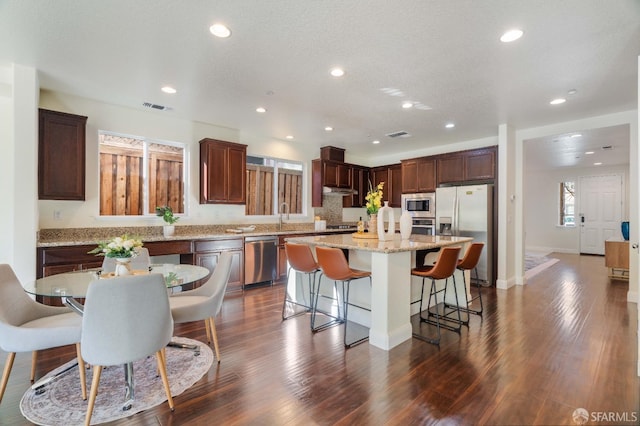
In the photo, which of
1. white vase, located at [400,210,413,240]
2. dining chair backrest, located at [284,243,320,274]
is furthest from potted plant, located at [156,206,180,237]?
white vase, located at [400,210,413,240]

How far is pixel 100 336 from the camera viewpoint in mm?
1679

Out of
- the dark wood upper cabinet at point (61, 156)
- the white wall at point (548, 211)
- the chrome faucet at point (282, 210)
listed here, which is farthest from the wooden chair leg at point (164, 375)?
the white wall at point (548, 211)

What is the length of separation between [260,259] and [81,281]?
287cm

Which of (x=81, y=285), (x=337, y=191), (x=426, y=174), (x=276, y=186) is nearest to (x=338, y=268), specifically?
(x=81, y=285)

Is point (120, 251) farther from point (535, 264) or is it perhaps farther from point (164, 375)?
point (535, 264)

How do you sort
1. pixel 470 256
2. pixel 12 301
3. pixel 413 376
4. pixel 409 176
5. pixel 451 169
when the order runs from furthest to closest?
pixel 409 176 < pixel 451 169 < pixel 470 256 < pixel 413 376 < pixel 12 301

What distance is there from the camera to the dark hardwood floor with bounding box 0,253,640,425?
6.07 feet

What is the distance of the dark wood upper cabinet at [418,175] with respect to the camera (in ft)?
19.8

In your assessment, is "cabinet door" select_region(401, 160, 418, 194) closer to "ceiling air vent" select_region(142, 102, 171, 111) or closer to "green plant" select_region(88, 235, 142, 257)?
"ceiling air vent" select_region(142, 102, 171, 111)

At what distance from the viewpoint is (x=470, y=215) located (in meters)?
5.32

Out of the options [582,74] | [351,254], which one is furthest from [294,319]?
[582,74]

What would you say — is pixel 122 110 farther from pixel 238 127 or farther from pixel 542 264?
pixel 542 264

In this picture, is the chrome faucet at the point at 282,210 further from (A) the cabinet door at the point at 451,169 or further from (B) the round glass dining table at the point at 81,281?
(B) the round glass dining table at the point at 81,281

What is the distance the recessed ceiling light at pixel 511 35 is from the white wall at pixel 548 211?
26.1 ft
